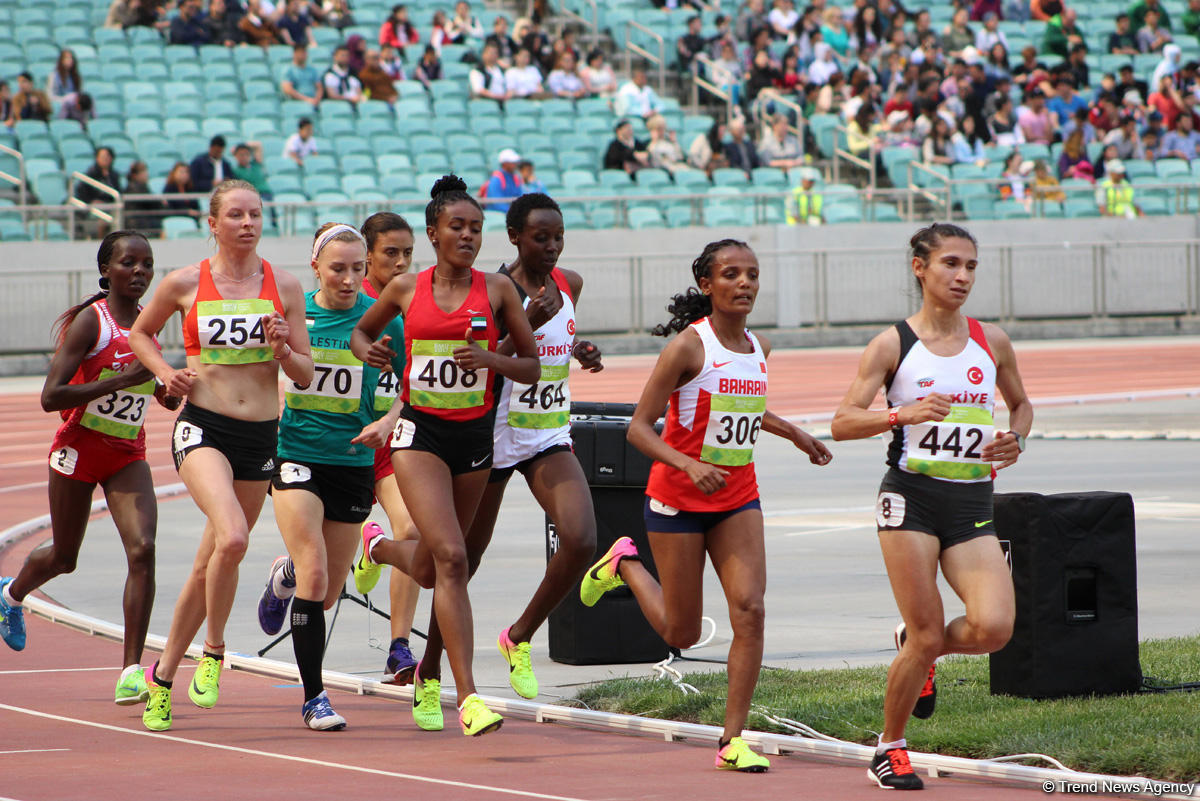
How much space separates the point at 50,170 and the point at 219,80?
147 inches

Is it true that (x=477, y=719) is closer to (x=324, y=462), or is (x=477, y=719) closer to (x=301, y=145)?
(x=324, y=462)

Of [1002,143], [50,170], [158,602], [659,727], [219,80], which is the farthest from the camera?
[1002,143]

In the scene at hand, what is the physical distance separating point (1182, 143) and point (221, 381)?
30744 mm

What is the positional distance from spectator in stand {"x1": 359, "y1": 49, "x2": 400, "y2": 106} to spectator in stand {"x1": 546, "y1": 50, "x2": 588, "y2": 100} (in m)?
3.29

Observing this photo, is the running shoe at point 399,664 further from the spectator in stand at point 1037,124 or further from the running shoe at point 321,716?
the spectator in stand at point 1037,124

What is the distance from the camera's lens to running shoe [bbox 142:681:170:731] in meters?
7.62

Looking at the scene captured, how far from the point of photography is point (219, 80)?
29.8m

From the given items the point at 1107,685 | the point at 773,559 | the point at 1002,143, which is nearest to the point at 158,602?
the point at 773,559

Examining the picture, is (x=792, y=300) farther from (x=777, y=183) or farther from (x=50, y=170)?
(x=50, y=170)

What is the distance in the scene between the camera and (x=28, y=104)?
2795 cm

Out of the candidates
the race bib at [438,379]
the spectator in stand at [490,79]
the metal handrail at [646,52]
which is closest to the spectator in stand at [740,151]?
the metal handrail at [646,52]

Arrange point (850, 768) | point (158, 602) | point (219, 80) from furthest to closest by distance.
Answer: point (219, 80), point (158, 602), point (850, 768)

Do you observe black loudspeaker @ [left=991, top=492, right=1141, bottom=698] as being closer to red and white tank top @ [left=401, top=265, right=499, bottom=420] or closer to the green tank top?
red and white tank top @ [left=401, top=265, right=499, bottom=420]

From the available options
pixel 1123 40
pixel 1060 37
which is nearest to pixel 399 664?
pixel 1060 37
